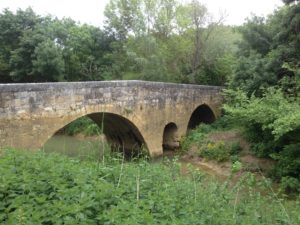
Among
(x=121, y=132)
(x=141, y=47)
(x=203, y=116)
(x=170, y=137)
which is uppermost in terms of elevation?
(x=141, y=47)

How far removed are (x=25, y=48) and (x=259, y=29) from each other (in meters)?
13.7

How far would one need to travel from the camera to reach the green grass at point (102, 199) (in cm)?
290

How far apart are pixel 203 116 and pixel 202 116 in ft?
0.26

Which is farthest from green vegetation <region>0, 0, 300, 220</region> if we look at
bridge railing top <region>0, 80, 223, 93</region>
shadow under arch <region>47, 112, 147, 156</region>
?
bridge railing top <region>0, 80, 223, 93</region>

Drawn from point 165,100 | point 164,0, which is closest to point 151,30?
point 164,0

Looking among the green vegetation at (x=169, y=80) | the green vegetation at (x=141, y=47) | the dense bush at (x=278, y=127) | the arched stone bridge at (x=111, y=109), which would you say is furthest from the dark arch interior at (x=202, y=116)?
the dense bush at (x=278, y=127)

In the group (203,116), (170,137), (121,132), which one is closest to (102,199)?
Result: (121,132)

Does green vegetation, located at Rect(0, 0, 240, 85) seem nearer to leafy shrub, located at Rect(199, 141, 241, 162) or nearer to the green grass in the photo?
leafy shrub, located at Rect(199, 141, 241, 162)

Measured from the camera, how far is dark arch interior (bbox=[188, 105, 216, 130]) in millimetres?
18750

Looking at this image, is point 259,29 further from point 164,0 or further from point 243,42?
point 164,0

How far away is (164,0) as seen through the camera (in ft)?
72.3

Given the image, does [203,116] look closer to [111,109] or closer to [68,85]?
[111,109]

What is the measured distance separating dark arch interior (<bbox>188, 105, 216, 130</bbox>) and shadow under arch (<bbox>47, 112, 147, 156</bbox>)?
546 cm

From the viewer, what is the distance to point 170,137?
16.1 metres
